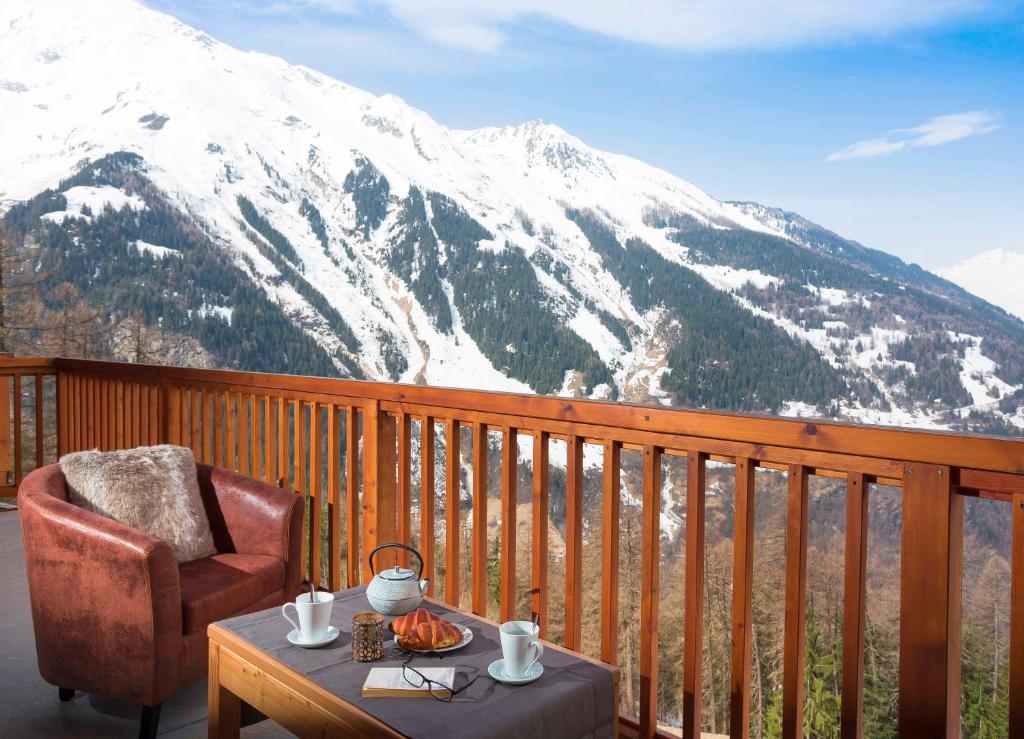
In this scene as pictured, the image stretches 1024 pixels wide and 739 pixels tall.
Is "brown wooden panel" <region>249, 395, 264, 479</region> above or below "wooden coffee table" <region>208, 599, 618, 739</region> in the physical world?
above

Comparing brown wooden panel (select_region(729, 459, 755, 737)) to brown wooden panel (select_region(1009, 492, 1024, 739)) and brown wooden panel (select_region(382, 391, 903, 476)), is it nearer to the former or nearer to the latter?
brown wooden panel (select_region(382, 391, 903, 476))

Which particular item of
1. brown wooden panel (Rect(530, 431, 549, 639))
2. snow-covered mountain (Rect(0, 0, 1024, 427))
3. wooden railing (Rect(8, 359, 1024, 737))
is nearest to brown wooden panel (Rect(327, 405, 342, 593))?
wooden railing (Rect(8, 359, 1024, 737))

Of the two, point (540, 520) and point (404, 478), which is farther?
point (404, 478)

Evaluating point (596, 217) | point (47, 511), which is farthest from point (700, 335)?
point (47, 511)

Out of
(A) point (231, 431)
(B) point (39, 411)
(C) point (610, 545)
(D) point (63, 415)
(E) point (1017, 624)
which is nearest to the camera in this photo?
(E) point (1017, 624)

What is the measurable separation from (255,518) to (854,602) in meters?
2.11

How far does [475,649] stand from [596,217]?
87.5 meters

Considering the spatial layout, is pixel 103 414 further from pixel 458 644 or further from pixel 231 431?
pixel 458 644

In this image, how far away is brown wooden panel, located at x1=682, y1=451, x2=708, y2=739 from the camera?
206cm

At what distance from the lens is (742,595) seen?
2.00 m

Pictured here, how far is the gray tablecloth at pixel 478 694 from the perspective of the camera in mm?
1490

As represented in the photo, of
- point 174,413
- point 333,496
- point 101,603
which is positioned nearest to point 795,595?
point 101,603

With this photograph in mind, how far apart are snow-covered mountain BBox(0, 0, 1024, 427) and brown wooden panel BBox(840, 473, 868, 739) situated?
116 ft

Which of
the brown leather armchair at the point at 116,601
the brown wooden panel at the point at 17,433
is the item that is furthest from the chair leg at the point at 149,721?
the brown wooden panel at the point at 17,433
